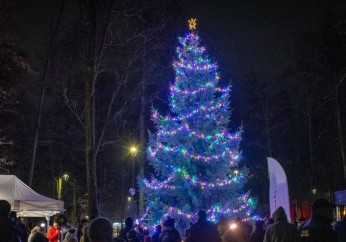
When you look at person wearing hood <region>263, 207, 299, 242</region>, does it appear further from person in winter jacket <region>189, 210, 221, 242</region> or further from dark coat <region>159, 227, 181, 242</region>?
dark coat <region>159, 227, 181, 242</region>

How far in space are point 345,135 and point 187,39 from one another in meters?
18.9

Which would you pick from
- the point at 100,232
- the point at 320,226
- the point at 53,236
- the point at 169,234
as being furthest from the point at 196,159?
the point at 100,232

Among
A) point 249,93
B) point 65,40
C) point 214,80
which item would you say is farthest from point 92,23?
point 249,93

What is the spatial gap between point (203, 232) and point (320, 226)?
13.1 feet

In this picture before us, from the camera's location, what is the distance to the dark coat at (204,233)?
9.23 meters

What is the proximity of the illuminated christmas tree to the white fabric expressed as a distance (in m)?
1.49

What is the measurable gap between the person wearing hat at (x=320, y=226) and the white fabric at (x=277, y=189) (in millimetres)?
11868

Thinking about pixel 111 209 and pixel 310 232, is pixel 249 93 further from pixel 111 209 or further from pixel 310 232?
pixel 310 232

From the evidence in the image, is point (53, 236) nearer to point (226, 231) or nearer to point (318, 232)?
point (226, 231)

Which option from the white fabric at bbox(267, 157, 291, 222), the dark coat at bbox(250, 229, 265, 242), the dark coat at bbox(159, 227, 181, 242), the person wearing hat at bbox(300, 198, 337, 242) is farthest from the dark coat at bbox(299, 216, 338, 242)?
the white fabric at bbox(267, 157, 291, 222)

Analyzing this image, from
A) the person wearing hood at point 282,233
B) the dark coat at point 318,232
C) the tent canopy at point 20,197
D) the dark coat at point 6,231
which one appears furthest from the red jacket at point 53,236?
the dark coat at point 318,232

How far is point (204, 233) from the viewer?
9.26 metres

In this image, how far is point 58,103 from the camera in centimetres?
3606

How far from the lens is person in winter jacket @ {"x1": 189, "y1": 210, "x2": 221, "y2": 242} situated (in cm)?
923
